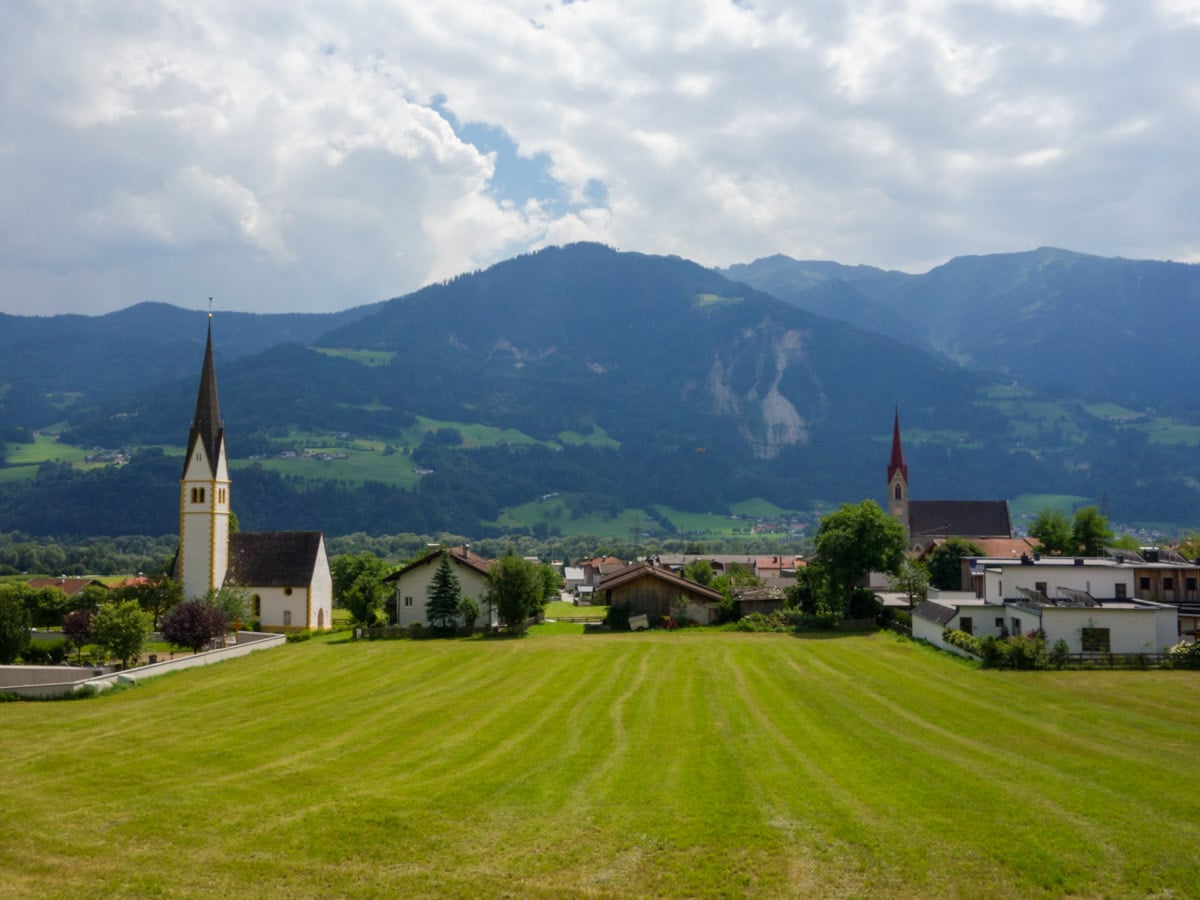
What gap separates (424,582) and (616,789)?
41528 mm

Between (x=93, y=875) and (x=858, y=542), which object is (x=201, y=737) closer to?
(x=93, y=875)

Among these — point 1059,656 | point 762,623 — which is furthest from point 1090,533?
point 1059,656

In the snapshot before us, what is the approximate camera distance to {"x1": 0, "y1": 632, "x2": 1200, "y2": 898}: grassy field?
1462 centimetres

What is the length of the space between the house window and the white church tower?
47.0 m

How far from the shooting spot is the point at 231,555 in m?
63.1

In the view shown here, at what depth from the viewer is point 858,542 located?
188ft

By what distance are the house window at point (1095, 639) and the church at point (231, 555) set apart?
1716 inches

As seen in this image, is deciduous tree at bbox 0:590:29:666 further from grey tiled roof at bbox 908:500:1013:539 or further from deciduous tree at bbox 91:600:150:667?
grey tiled roof at bbox 908:500:1013:539

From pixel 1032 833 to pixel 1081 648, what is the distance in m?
25.4

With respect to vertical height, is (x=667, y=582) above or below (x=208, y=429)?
below

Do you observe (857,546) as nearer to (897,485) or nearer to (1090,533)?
(1090,533)

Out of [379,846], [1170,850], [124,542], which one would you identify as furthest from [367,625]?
[124,542]

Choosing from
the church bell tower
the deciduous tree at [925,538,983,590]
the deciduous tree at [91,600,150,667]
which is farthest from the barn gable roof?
the church bell tower

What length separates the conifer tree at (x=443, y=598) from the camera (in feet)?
181
